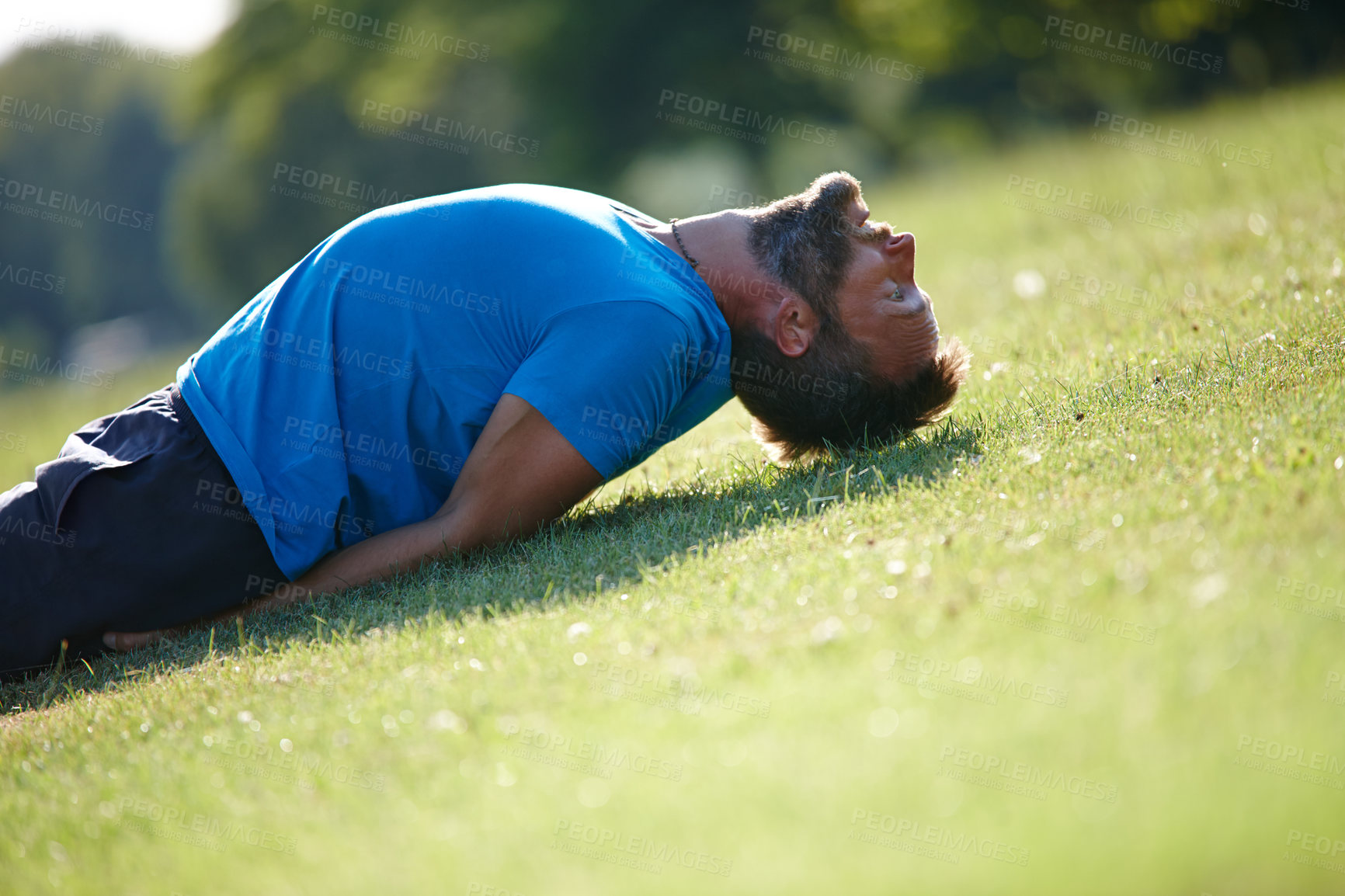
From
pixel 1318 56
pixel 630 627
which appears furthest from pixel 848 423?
pixel 1318 56

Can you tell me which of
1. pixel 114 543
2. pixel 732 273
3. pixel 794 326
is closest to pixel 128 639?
pixel 114 543

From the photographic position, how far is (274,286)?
449cm

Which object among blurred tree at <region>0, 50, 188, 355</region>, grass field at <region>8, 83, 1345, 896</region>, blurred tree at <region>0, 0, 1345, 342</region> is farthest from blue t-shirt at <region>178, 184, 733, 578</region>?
blurred tree at <region>0, 50, 188, 355</region>

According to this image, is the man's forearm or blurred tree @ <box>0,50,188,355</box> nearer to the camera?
the man's forearm

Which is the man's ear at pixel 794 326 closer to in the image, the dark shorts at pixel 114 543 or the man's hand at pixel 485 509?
the man's hand at pixel 485 509

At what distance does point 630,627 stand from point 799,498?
3.80 ft

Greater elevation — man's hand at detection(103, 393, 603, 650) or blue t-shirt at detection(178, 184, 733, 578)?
blue t-shirt at detection(178, 184, 733, 578)

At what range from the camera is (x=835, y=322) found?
4551 millimetres

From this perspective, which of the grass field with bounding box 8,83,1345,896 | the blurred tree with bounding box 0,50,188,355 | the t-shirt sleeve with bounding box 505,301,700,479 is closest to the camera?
the grass field with bounding box 8,83,1345,896

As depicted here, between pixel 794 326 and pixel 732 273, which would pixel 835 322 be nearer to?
pixel 794 326

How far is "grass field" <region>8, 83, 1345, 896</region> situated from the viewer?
2215 millimetres

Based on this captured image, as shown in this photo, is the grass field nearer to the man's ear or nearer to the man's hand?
the man's hand

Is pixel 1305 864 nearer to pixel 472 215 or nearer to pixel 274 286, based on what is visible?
pixel 472 215

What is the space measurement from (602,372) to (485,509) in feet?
2.46
